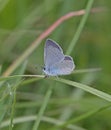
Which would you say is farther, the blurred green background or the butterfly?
the blurred green background

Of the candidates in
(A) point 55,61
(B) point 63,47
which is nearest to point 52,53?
(A) point 55,61

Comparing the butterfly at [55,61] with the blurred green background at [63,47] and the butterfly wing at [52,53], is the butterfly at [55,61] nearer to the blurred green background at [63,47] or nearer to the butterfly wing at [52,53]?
the butterfly wing at [52,53]

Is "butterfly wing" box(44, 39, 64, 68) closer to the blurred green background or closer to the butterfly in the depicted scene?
the butterfly

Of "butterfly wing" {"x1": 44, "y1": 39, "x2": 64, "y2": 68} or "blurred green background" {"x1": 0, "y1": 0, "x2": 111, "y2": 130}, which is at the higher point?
"blurred green background" {"x1": 0, "y1": 0, "x2": 111, "y2": 130}

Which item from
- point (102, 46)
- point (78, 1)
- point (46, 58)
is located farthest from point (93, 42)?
point (46, 58)

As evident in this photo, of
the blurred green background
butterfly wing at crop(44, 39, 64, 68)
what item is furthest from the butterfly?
the blurred green background

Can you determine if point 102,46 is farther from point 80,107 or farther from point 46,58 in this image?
point 46,58

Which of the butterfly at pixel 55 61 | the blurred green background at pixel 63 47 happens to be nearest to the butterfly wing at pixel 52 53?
the butterfly at pixel 55 61
